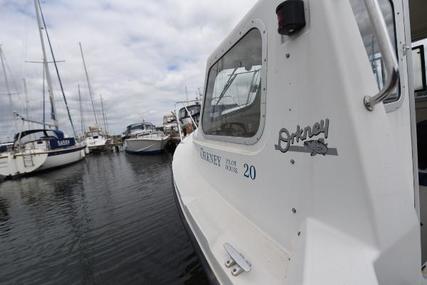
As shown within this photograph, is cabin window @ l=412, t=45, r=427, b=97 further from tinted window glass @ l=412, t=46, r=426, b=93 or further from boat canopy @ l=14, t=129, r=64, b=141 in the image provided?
boat canopy @ l=14, t=129, r=64, b=141

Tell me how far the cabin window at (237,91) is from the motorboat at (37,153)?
17676 millimetres

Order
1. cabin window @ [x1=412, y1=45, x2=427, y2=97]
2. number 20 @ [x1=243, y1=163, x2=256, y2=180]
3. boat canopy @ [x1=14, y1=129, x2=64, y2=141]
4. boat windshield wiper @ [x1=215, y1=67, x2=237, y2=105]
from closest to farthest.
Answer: number 20 @ [x1=243, y1=163, x2=256, y2=180] → boat windshield wiper @ [x1=215, y1=67, x2=237, y2=105] → cabin window @ [x1=412, y1=45, x2=427, y2=97] → boat canopy @ [x1=14, y1=129, x2=64, y2=141]

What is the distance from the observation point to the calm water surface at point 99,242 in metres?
3.60

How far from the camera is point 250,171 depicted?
159cm

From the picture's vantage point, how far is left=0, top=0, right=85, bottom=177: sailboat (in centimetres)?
1566

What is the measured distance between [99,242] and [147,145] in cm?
1632

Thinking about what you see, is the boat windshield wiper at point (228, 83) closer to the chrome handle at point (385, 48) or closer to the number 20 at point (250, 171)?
the number 20 at point (250, 171)

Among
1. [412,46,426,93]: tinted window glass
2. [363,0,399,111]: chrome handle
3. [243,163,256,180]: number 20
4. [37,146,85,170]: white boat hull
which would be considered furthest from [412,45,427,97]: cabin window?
[37,146,85,170]: white boat hull

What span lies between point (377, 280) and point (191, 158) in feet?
9.22

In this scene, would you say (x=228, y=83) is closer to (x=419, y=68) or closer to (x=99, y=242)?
(x=419, y=68)

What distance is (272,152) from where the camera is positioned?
1348 mm

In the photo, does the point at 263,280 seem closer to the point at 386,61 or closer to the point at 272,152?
the point at 272,152

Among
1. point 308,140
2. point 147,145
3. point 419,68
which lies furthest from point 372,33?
point 147,145

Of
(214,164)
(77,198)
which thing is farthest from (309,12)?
(77,198)
